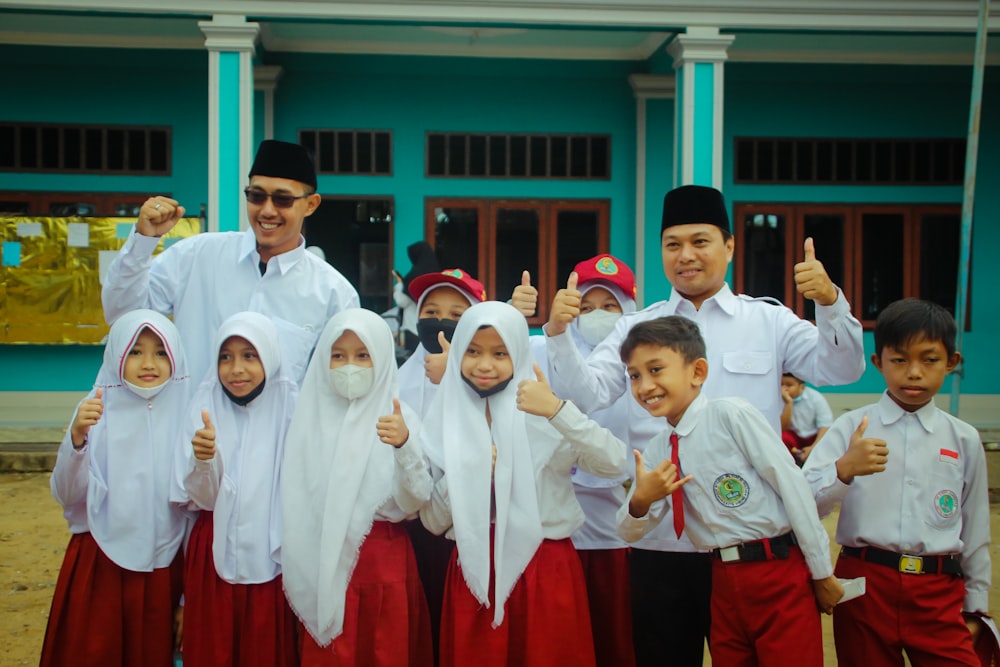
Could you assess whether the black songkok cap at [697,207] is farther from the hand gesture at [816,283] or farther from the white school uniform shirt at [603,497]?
the white school uniform shirt at [603,497]

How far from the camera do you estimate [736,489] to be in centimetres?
234

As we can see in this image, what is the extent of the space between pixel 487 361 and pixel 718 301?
Answer: 732mm

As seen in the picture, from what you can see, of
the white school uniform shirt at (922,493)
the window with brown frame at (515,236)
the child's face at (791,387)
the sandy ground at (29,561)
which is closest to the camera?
the white school uniform shirt at (922,493)

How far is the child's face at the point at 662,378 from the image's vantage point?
93.9 inches

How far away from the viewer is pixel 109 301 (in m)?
2.92

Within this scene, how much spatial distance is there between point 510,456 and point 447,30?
5.62 metres

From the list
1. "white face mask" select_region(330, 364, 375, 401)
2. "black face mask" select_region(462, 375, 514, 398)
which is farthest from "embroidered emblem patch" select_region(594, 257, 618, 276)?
"white face mask" select_region(330, 364, 375, 401)

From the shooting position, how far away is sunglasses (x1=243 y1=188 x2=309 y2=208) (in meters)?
2.98

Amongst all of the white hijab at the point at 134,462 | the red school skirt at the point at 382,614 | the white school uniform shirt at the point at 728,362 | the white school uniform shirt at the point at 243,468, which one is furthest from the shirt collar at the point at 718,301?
the white hijab at the point at 134,462

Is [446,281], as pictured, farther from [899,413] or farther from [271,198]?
[899,413]

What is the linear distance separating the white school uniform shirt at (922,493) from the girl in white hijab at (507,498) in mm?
663

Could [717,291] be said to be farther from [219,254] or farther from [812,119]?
[812,119]

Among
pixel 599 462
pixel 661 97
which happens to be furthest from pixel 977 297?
pixel 599 462

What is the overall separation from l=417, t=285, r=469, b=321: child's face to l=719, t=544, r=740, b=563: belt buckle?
1335 millimetres
